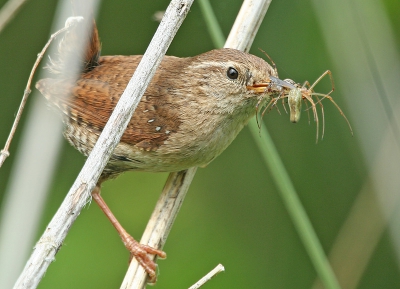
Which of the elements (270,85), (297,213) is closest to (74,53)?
(270,85)

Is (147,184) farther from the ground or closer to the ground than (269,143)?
farther from the ground

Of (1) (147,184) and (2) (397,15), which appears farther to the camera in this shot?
(1) (147,184)

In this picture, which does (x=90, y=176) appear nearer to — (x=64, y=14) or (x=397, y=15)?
(x=64, y=14)

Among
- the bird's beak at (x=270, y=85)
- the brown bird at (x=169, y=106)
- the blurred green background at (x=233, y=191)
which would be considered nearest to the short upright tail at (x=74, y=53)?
the brown bird at (x=169, y=106)

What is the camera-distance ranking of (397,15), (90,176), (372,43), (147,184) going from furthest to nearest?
(147,184) < (397,15) < (372,43) < (90,176)

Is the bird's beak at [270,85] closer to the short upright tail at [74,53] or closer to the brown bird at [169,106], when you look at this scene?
the brown bird at [169,106]

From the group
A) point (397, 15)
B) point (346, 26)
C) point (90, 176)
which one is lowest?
point (90, 176)

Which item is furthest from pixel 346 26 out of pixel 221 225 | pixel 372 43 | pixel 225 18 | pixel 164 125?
pixel 221 225
